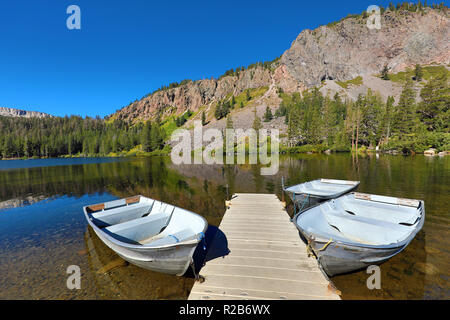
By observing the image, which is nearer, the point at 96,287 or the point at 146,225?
the point at 96,287

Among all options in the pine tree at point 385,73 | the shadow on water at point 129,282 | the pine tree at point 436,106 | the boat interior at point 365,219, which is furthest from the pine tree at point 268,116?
the shadow on water at point 129,282

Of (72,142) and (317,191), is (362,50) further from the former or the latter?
(72,142)

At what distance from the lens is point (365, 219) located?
900cm

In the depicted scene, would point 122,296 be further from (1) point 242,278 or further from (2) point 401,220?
(2) point 401,220

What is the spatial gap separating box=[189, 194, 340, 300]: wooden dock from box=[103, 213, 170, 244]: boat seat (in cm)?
336

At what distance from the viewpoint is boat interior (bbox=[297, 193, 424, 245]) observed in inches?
305

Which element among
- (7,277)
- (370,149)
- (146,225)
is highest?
(370,149)

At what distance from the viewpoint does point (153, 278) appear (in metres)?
7.17

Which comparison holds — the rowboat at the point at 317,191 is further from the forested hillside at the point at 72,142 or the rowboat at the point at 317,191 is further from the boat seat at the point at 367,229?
the forested hillside at the point at 72,142

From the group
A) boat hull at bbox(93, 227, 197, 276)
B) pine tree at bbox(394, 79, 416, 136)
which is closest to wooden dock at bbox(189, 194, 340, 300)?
boat hull at bbox(93, 227, 197, 276)

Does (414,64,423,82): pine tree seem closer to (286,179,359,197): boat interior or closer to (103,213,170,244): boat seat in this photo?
(286,179,359,197): boat interior

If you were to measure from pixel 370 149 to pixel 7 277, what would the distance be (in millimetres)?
98382

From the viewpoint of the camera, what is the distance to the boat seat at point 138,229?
8617 millimetres
